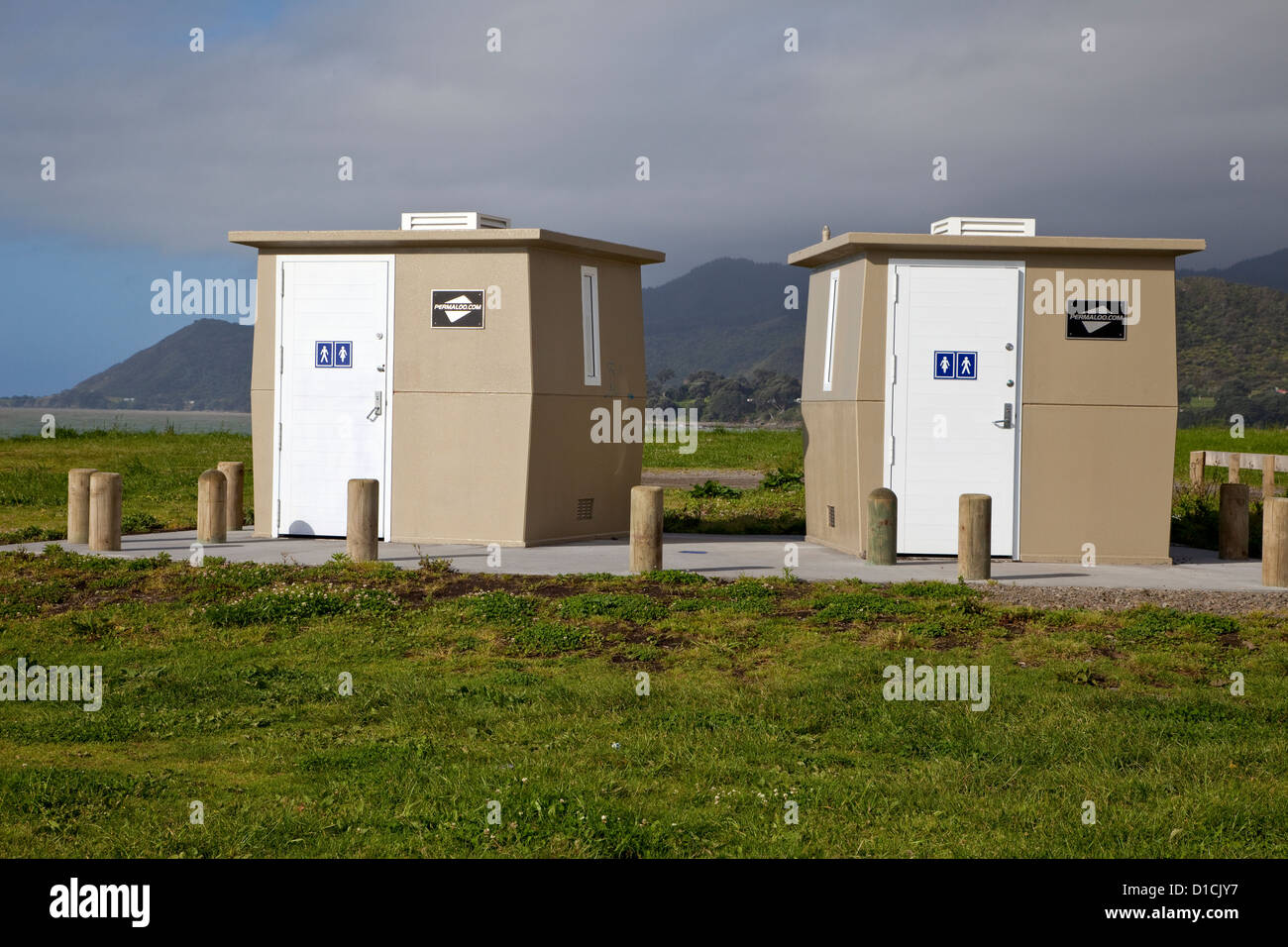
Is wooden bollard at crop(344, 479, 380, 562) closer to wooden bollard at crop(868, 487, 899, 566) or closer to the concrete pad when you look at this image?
the concrete pad

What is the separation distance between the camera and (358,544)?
40.3ft

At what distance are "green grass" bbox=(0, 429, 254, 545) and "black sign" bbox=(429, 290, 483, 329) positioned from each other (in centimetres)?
472

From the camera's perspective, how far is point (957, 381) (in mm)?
13445

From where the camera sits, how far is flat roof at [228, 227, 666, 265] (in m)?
13.6

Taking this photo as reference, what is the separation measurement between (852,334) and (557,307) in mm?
3331

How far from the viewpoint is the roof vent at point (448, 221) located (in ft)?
45.6

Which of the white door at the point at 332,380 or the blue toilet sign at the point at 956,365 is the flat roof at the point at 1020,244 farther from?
the white door at the point at 332,380

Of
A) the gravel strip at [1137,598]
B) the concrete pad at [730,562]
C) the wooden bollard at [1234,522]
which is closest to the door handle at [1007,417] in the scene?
the concrete pad at [730,562]

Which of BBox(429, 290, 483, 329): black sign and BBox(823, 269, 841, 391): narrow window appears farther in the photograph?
BBox(823, 269, 841, 391): narrow window

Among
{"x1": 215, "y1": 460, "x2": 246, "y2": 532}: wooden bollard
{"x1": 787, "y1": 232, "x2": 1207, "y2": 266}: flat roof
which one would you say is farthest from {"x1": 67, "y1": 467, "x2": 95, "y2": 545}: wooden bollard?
{"x1": 787, "y1": 232, "x2": 1207, "y2": 266}: flat roof

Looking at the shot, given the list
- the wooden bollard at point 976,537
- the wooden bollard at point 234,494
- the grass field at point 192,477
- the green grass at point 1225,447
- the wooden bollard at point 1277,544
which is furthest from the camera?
the green grass at point 1225,447

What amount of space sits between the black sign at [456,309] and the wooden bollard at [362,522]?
2369 mm

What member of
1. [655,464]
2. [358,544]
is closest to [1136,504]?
[358,544]
